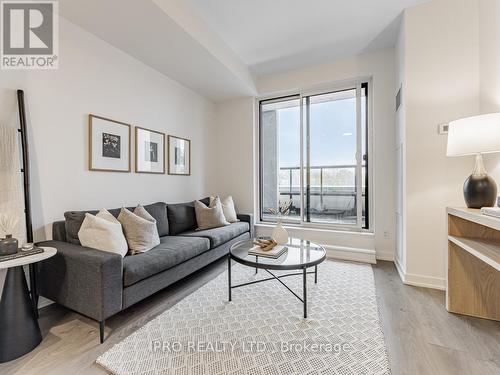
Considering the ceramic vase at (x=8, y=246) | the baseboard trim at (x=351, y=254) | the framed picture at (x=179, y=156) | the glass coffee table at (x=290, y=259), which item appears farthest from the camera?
the framed picture at (x=179, y=156)

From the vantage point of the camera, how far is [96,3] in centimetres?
195

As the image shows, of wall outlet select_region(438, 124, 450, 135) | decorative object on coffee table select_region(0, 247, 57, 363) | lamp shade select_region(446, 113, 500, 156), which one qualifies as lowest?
decorative object on coffee table select_region(0, 247, 57, 363)

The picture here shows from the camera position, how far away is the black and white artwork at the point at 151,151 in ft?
9.87

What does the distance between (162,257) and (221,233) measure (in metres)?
0.98

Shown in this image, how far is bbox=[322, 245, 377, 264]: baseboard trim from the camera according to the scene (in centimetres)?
316

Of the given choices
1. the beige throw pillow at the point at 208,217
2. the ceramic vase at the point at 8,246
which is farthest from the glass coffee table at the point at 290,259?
the ceramic vase at the point at 8,246

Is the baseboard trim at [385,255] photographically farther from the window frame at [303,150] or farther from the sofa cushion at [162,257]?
the sofa cushion at [162,257]

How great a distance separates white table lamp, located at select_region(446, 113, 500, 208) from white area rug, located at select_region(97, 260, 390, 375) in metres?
1.22

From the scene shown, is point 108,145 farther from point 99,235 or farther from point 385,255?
point 385,255

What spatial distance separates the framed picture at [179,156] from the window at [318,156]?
4.51ft

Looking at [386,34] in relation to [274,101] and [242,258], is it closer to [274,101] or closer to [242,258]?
[274,101]

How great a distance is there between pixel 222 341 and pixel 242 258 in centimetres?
62

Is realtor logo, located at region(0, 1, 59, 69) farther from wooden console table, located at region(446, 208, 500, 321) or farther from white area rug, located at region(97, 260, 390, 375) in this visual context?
wooden console table, located at region(446, 208, 500, 321)

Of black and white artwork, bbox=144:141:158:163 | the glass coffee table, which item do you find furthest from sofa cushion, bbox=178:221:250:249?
black and white artwork, bbox=144:141:158:163
